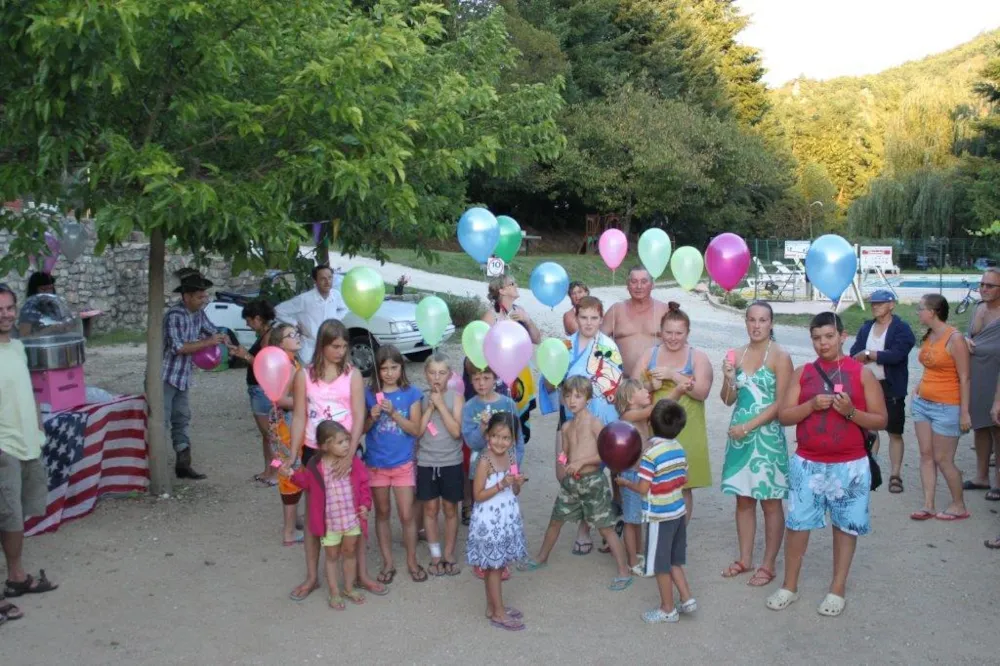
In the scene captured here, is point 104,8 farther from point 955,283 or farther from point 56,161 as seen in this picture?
point 955,283

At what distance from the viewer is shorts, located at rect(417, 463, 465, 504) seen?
5340 mm

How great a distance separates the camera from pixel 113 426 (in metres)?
6.72

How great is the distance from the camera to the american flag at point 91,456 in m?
6.07

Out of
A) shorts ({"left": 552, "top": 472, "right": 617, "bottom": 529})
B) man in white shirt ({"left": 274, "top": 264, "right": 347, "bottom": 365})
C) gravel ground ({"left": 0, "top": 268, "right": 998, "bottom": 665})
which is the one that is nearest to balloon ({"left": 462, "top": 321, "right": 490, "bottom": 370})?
shorts ({"left": 552, "top": 472, "right": 617, "bottom": 529})

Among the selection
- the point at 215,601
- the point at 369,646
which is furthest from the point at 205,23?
the point at 369,646

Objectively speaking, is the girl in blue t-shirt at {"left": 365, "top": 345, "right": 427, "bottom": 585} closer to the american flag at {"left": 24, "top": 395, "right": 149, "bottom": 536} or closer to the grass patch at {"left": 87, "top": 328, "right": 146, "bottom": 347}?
the american flag at {"left": 24, "top": 395, "right": 149, "bottom": 536}

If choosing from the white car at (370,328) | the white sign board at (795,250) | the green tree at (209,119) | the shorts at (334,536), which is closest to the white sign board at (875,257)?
the white sign board at (795,250)

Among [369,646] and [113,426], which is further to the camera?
[113,426]

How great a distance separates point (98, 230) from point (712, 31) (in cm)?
5416

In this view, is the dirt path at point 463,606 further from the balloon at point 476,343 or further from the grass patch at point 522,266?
the grass patch at point 522,266

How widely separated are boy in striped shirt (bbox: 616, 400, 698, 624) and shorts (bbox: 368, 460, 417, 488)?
1.41 meters

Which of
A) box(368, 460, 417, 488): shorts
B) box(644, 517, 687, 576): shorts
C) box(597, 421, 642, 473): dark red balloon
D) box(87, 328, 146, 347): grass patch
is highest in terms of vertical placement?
box(597, 421, 642, 473): dark red balloon

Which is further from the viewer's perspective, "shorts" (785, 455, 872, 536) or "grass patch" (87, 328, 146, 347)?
"grass patch" (87, 328, 146, 347)

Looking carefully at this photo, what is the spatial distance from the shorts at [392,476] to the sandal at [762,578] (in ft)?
6.80
